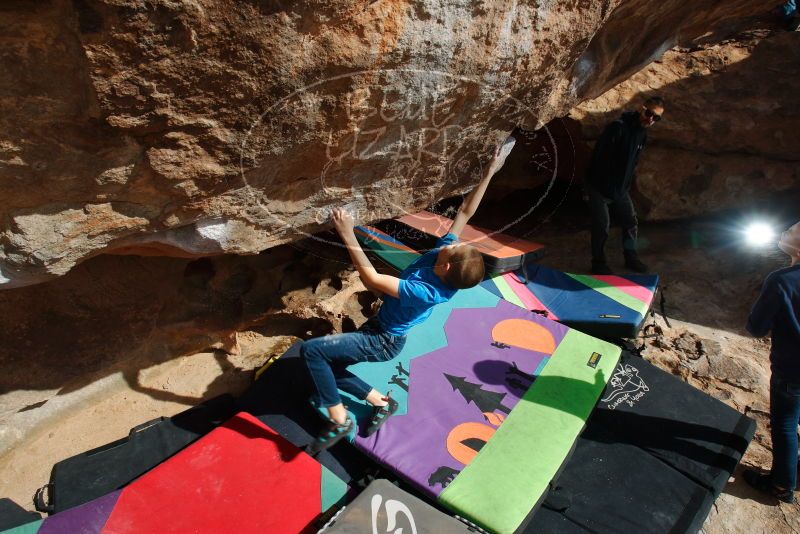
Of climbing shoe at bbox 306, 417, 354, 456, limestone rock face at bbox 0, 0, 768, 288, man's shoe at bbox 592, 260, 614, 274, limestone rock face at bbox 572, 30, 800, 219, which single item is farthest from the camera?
limestone rock face at bbox 572, 30, 800, 219

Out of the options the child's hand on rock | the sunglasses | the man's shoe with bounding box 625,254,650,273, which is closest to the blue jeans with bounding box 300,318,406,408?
the child's hand on rock

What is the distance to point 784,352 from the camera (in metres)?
2.53

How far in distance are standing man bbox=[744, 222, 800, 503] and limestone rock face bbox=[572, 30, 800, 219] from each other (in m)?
2.61

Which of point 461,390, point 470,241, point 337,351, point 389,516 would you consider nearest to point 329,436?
point 337,351

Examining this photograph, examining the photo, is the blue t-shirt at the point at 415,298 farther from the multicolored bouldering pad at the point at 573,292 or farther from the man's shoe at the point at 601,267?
the man's shoe at the point at 601,267

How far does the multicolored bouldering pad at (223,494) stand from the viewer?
2.25 m

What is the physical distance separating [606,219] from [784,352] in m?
2.10

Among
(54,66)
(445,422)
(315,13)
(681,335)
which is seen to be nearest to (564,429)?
(445,422)

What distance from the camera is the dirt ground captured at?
2.87 meters

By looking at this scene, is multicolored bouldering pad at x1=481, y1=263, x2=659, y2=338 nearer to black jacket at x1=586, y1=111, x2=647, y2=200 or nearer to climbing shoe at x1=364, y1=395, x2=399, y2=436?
black jacket at x1=586, y1=111, x2=647, y2=200

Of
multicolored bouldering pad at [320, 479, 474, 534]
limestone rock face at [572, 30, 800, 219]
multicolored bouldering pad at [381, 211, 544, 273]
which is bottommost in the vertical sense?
multicolored bouldering pad at [320, 479, 474, 534]

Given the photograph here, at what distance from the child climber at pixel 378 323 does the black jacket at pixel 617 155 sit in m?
1.93

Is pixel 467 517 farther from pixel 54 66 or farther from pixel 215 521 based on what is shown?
pixel 54 66

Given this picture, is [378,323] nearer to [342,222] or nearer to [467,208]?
[342,222]
